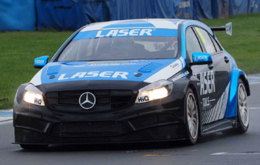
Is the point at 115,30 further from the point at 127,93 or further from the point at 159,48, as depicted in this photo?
the point at 127,93

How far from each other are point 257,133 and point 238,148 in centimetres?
175

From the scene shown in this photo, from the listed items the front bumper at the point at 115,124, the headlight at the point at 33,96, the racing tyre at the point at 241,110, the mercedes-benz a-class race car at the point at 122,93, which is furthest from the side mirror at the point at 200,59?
the headlight at the point at 33,96

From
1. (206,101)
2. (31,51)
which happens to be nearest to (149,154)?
(206,101)

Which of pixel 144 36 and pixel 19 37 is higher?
pixel 144 36

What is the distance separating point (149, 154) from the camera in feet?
28.6

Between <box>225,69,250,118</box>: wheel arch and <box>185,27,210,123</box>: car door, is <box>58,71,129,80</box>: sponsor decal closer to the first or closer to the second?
<box>185,27,210,123</box>: car door

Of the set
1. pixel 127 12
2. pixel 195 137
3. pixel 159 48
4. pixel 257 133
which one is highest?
pixel 159 48

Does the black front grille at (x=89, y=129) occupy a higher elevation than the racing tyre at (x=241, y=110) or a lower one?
higher

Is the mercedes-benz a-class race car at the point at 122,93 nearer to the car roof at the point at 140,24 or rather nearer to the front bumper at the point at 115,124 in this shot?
the front bumper at the point at 115,124

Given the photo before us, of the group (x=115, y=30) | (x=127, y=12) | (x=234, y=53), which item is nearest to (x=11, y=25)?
(x=127, y=12)

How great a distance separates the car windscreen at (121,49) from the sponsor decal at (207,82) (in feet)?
1.38

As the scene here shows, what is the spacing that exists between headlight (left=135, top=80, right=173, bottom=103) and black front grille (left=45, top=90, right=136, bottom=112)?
8cm

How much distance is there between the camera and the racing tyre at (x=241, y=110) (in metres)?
10.9

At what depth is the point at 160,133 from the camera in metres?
8.87
